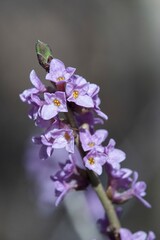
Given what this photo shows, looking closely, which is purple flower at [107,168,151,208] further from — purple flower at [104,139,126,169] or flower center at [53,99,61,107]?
flower center at [53,99,61,107]

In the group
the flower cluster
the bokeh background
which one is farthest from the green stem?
the bokeh background

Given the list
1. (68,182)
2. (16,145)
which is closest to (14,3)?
(16,145)

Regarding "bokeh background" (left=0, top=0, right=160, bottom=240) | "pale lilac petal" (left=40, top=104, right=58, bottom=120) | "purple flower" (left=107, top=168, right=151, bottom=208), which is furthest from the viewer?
"bokeh background" (left=0, top=0, right=160, bottom=240)

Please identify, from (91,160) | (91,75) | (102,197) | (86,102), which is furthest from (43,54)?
(91,75)

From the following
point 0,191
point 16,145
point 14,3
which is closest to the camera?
point 0,191

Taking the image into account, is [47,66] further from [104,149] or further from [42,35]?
[42,35]
